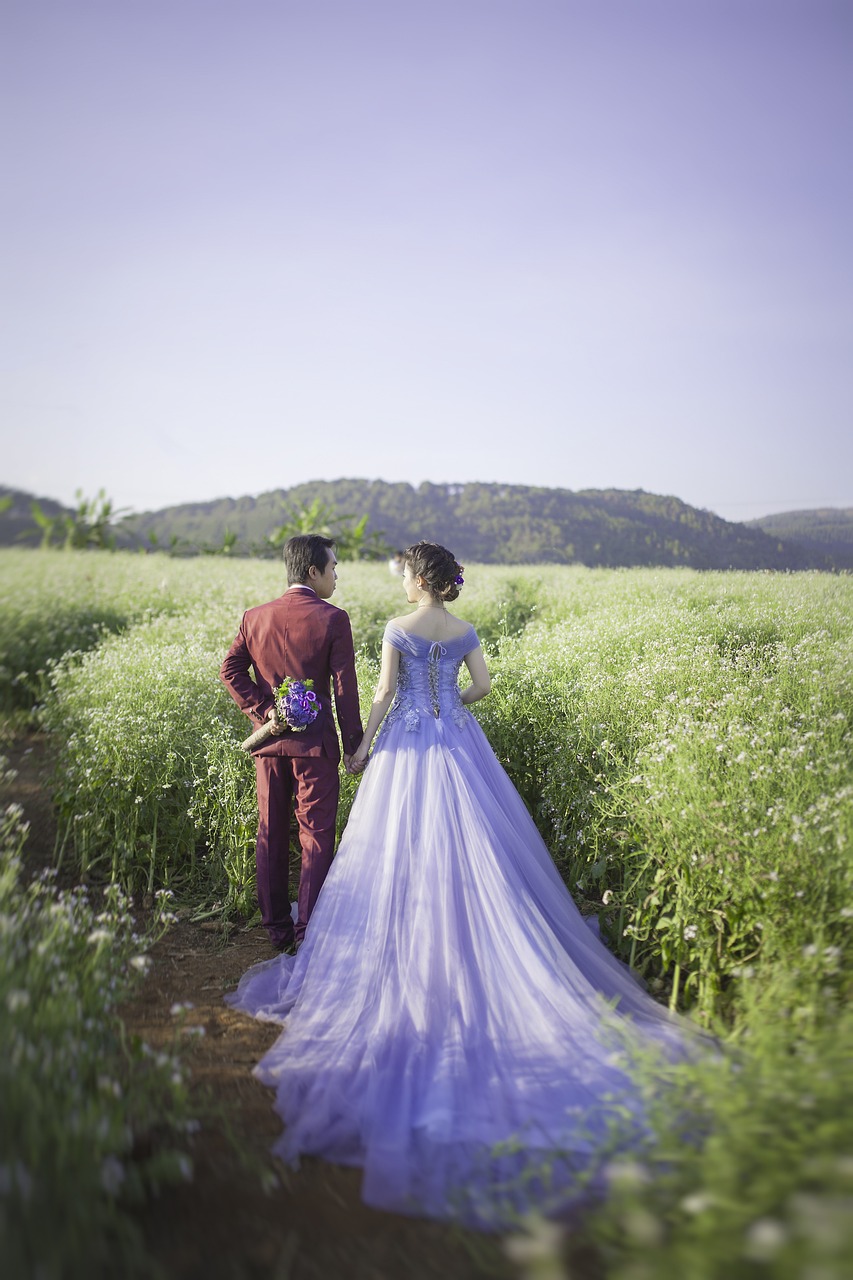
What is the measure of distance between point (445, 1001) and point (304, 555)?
2733mm

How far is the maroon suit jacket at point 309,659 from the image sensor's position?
15.3ft

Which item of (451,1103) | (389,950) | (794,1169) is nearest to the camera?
(794,1169)

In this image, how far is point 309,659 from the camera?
4684 millimetres

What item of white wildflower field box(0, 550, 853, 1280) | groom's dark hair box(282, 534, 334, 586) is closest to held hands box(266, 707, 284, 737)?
groom's dark hair box(282, 534, 334, 586)

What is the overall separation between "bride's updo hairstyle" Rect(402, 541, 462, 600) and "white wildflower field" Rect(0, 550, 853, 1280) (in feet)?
5.13

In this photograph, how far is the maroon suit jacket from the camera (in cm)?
465

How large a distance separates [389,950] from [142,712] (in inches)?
129

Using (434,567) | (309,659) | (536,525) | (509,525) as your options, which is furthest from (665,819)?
(509,525)

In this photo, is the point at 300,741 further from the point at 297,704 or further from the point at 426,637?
the point at 426,637

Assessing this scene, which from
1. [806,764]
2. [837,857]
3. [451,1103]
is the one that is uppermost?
[806,764]

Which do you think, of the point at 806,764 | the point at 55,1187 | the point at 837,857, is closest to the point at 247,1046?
the point at 55,1187

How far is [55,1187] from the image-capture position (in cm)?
186

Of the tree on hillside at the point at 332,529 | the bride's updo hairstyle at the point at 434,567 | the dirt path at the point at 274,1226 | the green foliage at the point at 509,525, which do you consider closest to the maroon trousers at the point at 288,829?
the bride's updo hairstyle at the point at 434,567

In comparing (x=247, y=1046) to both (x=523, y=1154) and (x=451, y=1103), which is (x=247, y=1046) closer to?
(x=451, y=1103)
